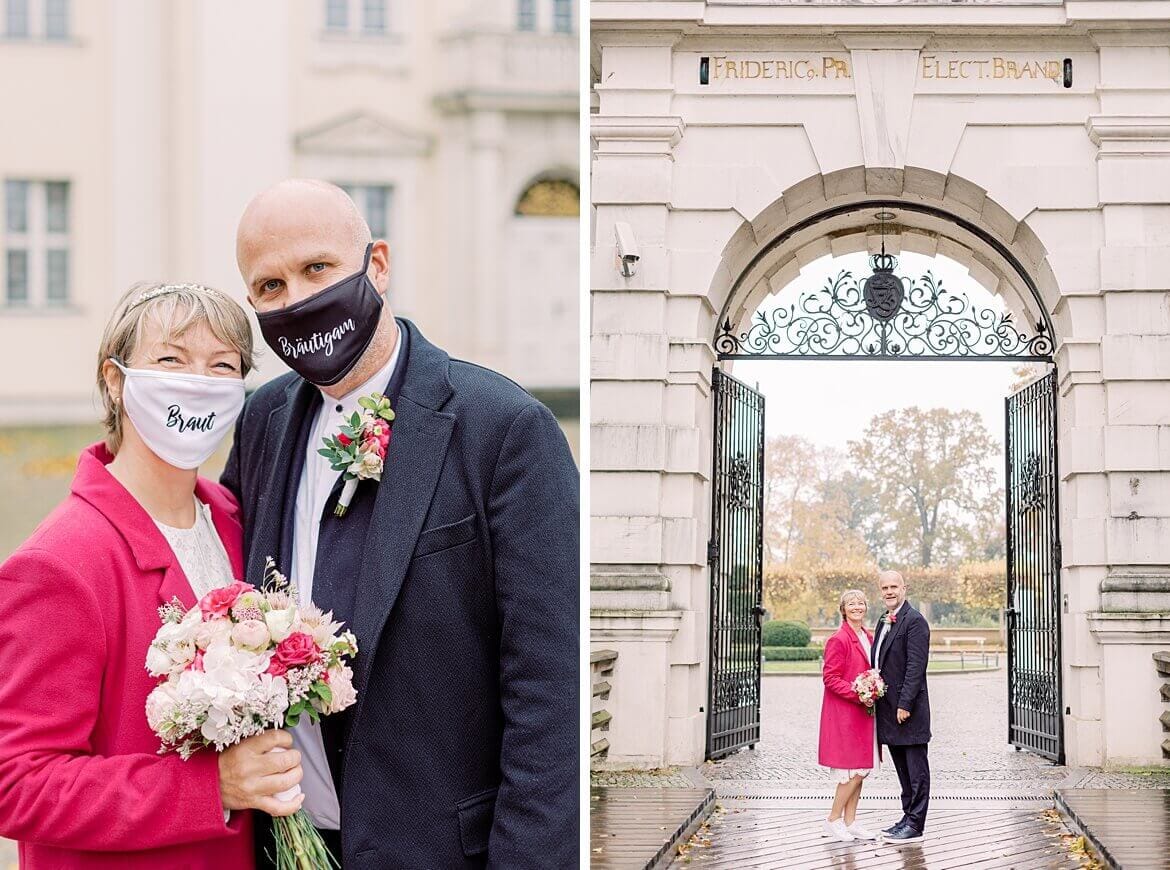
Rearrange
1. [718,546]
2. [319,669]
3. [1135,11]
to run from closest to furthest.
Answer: [319,669]
[1135,11]
[718,546]

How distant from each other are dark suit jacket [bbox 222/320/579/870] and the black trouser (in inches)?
201

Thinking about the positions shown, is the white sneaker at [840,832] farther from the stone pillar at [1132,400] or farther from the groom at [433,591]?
the groom at [433,591]

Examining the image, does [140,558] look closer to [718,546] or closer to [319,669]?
[319,669]

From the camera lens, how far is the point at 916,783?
7191 millimetres

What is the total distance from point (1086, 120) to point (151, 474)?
7179 mm

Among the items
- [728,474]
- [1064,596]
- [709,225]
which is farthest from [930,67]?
[1064,596]

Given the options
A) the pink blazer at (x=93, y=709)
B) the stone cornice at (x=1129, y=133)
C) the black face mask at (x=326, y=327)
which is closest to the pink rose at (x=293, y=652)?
the pink blazer at (x=93, y=709)

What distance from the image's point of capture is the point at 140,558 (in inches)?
96.1

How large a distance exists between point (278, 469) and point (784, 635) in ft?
57.0

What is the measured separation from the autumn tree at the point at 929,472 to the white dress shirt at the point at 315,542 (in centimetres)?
1736

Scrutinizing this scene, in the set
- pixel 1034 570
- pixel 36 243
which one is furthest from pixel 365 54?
pixel 1034 570

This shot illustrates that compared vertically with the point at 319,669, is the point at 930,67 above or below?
above

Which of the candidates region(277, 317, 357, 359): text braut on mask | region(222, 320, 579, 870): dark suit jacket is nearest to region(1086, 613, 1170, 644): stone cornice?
region(222, 320, 579, 870): dark suit jacket

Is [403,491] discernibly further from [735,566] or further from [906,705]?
[735,566]
